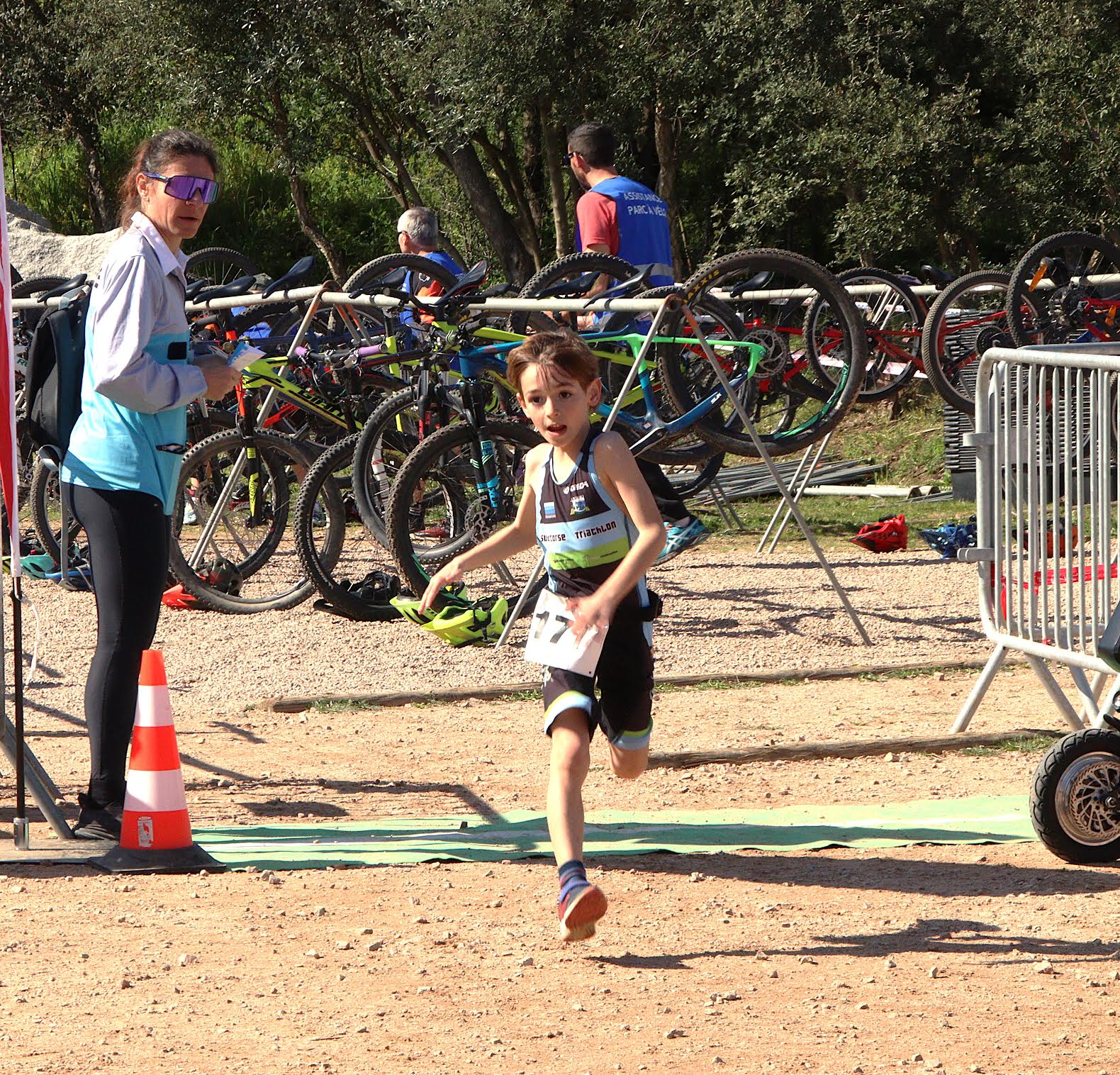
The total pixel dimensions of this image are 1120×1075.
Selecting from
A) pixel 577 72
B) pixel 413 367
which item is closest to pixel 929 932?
pixel 413 367

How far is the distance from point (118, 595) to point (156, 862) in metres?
0.75

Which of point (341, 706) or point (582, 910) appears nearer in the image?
point (582, 910)

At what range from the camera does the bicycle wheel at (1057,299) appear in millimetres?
10141

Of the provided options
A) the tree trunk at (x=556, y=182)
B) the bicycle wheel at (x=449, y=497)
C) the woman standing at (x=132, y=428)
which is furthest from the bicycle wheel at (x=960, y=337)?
the tree trunk at (x=556, y=182)

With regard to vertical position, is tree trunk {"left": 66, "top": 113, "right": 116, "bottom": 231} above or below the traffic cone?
above

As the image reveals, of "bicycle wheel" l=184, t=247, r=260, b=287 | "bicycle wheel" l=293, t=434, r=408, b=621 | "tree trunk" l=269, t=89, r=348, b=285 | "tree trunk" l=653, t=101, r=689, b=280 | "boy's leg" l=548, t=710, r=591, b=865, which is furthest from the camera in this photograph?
"tree trunk" l=269, t=89, r=348, b=285

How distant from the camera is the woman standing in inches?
179

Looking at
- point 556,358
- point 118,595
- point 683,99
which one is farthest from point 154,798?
point 683,99

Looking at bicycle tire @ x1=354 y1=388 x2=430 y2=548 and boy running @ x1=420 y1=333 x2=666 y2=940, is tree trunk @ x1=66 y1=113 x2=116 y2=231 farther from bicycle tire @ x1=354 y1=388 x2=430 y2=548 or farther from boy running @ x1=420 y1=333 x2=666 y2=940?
boy running @ x1=420 y1=333 x2=666 y2=940

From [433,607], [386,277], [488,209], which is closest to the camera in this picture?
[433,607]

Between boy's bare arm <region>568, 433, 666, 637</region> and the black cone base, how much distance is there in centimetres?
134

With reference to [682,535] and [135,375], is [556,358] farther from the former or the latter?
[682,535]

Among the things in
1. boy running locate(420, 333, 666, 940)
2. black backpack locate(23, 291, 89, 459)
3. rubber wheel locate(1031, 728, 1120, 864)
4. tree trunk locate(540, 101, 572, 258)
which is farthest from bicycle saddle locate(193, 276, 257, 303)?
tree trunk locate(540, 101, 572, 258)

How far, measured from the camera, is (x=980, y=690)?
5.90 metres
